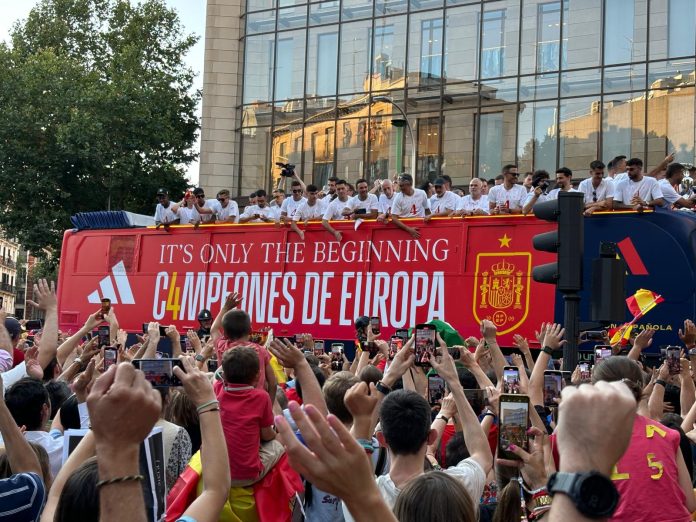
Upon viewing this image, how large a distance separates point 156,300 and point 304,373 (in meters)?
15.3

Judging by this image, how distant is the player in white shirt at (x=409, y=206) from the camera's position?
16.7m

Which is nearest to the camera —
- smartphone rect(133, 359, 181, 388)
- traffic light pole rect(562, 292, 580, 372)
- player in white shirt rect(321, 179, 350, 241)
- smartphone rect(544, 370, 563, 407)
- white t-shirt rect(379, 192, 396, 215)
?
smartphone rect(133, 359, 181, 388)

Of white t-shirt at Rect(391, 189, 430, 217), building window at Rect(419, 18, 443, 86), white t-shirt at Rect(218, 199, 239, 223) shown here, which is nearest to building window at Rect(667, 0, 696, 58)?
building window at Rect(419, 18, 443, 86)

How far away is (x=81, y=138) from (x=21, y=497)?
3099 centimetres

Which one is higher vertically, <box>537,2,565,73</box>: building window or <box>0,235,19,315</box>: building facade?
<box>537,2,565,73</box>: building window

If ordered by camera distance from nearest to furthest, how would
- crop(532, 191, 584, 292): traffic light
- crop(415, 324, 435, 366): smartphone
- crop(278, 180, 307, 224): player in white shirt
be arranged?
crop(415, 324, 435, 366): smartphone → crop(532, 191, 584, 292): traffic light → crop(278, 180, 307, 224): player in white shirt

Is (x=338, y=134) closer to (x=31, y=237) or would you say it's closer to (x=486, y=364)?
(x=31, y=237)

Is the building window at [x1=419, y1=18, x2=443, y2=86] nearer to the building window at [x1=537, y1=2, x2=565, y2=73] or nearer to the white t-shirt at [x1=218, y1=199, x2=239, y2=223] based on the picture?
the building window at [x1=537, y1=2, x2=565, y2=73]

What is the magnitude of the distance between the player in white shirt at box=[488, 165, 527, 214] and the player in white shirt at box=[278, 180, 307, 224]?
3.79m

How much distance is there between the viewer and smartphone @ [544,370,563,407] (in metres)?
6.05

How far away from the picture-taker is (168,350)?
1969 centimetres

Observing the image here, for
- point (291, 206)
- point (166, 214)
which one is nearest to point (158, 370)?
point (291, 206)

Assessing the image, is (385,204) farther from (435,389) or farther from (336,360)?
(435,389)

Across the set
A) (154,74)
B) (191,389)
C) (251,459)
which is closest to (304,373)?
(251,459)
